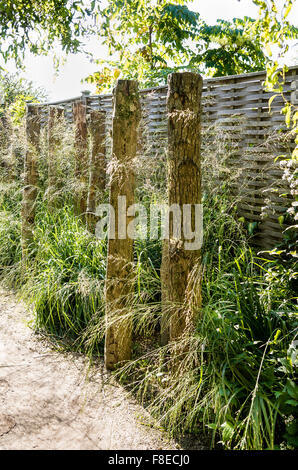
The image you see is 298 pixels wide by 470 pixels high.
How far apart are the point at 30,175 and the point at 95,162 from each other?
96cm

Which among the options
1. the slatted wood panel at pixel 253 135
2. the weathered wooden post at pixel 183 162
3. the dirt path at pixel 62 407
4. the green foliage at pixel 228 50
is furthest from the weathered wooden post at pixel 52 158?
the green foliage at pixel 228 50

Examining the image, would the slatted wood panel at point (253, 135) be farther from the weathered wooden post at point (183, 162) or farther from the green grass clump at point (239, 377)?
the green grass clump at point (239, 377)

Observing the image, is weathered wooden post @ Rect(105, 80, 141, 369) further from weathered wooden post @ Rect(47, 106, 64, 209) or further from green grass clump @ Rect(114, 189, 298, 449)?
weathered wooden post @ Rect(47, 106, 64, 209)

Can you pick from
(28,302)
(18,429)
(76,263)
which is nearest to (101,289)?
(76,263)

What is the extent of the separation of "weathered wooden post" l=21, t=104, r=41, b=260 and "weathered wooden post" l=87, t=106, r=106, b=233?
770 millimetres

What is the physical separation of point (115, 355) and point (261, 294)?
3.52ft

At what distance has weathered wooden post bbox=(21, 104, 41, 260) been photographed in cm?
479

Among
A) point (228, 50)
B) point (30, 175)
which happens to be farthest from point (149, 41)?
point (30, 175)

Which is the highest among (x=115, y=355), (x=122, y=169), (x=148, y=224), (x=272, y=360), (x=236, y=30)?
(x=236, y=30)

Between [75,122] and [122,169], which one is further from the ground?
[75,122]

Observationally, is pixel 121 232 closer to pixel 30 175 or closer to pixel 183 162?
pixel 183 162

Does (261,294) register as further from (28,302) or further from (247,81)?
(247,81)

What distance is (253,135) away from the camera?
4305 mm

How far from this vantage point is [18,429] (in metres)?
2.56
